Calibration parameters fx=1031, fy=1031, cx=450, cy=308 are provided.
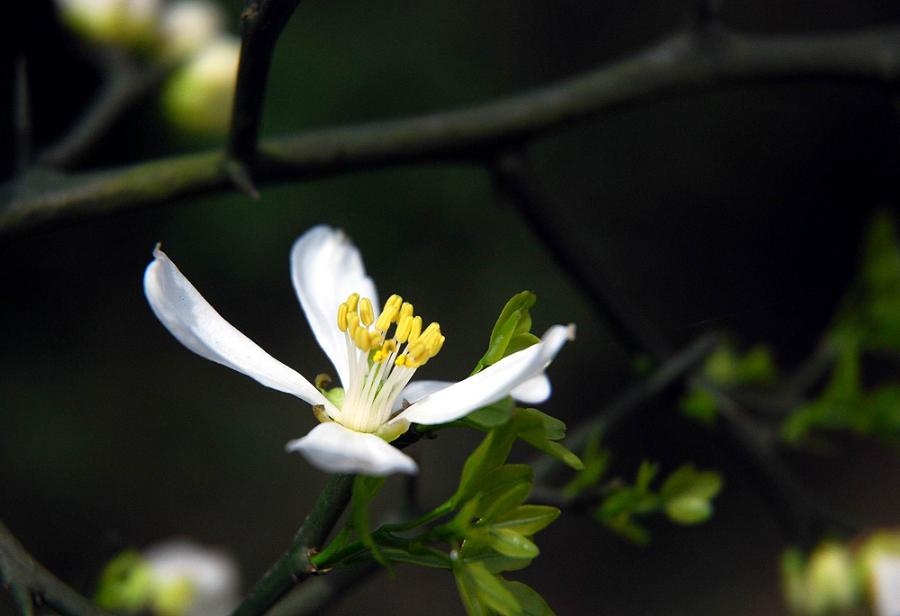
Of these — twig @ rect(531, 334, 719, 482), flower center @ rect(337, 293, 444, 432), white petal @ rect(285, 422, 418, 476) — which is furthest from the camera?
twig @ rect(531, 334, 719, 482)

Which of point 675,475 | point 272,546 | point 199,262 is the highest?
point 199,262

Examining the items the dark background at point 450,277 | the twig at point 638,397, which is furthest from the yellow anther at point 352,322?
the dark background at point 450,277

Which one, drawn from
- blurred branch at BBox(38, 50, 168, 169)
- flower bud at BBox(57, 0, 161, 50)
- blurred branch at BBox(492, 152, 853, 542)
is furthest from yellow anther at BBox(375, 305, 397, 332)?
flower bud at BBox(57, 0, 161, 50)

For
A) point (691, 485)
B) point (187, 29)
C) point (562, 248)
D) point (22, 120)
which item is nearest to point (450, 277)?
point (187, 29)

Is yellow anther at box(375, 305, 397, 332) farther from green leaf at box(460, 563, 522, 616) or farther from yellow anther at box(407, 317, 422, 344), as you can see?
green leaf at box(460, 563, 522, 616)

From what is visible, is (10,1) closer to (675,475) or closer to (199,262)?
(675,475)

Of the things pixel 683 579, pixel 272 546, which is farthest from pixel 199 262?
pixel 683 579

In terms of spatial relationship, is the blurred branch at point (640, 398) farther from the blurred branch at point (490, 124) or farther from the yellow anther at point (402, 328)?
the yellow anther at point (402, 328)
